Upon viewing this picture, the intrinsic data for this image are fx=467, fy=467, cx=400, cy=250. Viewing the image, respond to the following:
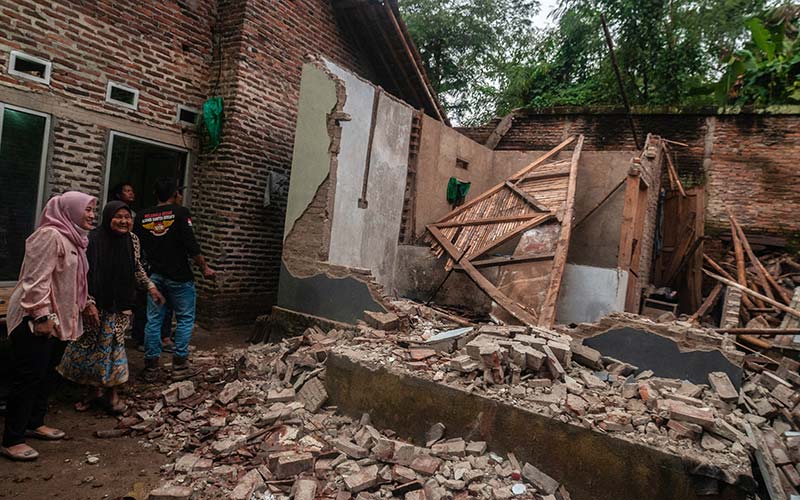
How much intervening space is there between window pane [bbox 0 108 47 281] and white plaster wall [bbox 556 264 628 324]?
7441mm

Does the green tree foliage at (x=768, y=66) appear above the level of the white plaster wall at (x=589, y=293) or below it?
above

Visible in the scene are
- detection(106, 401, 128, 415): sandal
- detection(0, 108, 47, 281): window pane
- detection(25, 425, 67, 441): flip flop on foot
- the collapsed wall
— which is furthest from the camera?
the collapsed wall

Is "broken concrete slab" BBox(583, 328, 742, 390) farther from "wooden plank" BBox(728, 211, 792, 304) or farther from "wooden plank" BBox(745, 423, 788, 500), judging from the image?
"wooden plank" BBox(728, 211, 792, 304)

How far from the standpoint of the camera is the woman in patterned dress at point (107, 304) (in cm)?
382

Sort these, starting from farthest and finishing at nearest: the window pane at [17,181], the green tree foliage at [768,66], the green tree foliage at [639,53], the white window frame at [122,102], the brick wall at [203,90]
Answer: the green tree foliage at [639,53] < the green tree foliage at [768,66] < the white window frame at [122,102] < the brick wall at [203,90] < the window pane at [17,181]

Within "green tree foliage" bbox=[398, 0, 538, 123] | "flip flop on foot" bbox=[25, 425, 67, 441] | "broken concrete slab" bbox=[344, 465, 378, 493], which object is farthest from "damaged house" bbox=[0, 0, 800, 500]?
"green tree foliage" bbox=[398, 0, 538, 123]

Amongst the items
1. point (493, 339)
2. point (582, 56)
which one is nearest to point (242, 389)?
point (493, 339)

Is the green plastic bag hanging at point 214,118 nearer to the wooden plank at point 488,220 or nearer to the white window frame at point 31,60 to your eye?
the white window frame at point 31,60

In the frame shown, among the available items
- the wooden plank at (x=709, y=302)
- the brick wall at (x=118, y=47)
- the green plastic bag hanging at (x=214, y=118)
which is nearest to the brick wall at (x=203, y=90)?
the brick wall at (x=118, y=47)

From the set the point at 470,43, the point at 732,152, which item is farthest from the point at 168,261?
the point at 470,43

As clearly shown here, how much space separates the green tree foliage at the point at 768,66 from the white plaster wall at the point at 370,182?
390 inches

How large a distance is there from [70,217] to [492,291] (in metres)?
5.07

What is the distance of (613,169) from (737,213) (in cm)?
506

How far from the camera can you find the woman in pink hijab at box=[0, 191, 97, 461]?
10.2 feet
